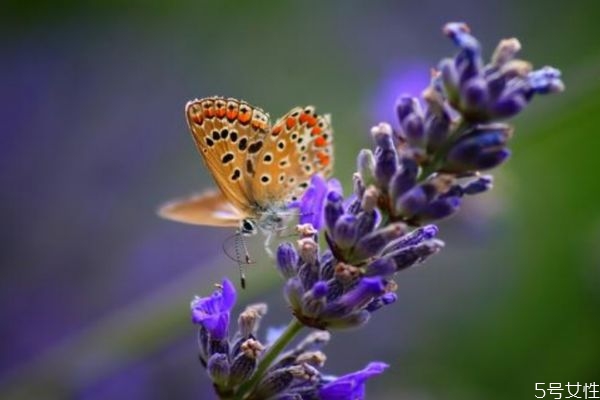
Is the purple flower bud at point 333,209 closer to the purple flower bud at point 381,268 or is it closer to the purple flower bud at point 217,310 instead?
the purple flower bud at point 381,268

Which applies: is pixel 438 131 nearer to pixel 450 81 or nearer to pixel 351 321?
pixel 450 81

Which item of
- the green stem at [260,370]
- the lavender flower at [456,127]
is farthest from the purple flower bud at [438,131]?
the green stem at [260,370]

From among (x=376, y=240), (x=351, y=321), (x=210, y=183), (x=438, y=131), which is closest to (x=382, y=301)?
(x=351, y=321)

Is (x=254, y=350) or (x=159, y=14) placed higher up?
(x=159, y=14)

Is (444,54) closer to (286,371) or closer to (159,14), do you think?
(159,14)

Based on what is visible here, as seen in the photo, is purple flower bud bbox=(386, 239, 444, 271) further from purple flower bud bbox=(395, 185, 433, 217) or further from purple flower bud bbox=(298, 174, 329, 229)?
purple flower bud bbox=(298, 174, 329, 229)

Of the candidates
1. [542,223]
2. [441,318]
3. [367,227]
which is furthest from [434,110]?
[542,223]

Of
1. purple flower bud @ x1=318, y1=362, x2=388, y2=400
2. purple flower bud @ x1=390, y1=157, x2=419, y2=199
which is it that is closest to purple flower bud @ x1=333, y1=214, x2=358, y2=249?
purple flower bud @ x1=390, y1=157, x2=419, y2=199
